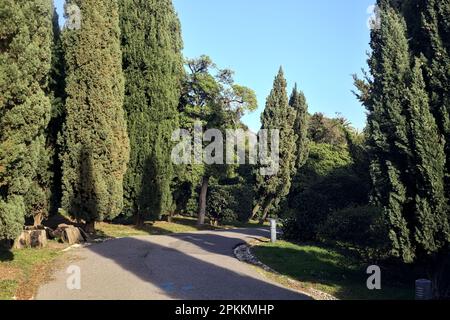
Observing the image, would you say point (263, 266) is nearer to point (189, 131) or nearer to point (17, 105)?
point (17, 105)

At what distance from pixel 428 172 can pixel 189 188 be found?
84.7ft

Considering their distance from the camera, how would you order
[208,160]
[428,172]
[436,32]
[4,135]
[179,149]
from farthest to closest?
[208,160], [179,149], [4,135], [436,32], [428,172]

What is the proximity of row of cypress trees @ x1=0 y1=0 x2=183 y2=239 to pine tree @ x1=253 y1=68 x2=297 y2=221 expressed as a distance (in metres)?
9.09

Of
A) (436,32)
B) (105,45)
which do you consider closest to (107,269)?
(436,32)

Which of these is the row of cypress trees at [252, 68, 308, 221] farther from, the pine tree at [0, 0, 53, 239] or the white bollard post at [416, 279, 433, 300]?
the white bollard post at [416, 279, 433, 300]

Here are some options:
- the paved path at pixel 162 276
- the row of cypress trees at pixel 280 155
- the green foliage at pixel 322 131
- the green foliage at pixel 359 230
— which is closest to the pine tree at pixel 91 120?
the paved path at pixel 162 276

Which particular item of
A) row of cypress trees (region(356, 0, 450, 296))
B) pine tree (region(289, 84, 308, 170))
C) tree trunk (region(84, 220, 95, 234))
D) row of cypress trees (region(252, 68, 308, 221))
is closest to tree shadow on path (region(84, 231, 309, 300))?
tree trunk (region(84, 220, 95, 234))

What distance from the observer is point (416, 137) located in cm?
956

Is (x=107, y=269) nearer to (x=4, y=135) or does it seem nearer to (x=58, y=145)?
(x=4, y=135)

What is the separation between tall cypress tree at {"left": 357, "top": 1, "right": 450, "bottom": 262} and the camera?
368 inches

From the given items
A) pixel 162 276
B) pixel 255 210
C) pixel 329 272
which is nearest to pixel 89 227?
pixel 162 276

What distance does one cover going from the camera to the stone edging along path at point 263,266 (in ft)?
32.3

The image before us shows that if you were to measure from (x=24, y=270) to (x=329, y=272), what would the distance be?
882 centimetres

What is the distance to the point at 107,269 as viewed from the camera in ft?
38.1
